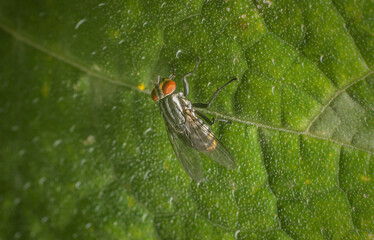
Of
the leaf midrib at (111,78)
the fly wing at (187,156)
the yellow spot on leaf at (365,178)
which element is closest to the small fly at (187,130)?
the fly wing at (187,156)

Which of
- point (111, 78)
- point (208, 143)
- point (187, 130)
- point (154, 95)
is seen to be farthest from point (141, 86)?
point (187, 130)

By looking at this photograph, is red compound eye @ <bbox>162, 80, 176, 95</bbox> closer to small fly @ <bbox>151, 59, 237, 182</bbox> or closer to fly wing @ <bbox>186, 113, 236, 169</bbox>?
small fly @ <bbox>151, 59, 237, 182</bbox>

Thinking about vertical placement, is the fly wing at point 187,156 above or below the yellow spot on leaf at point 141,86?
below

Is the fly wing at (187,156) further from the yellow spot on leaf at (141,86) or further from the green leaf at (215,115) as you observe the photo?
the yellow spot on leaf at (141,86)

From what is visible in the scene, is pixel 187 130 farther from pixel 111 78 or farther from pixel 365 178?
pixel 365 178

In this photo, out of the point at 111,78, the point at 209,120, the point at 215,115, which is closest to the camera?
the point at 111,78

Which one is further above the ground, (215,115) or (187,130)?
(215,115)

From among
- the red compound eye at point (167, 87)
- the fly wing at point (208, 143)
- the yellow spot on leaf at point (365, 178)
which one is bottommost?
the yellow spot on leaf at point (365, 178)
